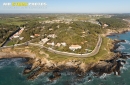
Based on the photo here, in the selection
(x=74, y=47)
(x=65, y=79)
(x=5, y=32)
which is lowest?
(x=65, y=79)

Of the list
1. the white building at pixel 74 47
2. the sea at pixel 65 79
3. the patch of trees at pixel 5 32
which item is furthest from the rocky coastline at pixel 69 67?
the patch of trees at pixel 5 32

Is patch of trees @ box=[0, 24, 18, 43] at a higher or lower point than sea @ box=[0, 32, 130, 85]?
higher

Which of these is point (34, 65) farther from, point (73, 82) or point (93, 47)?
point (93, 47)

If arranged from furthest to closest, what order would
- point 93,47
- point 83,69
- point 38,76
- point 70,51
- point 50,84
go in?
point 93,47, point 70,51, point 83,69, point 38,76, point 50,84

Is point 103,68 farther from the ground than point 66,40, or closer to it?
closer to it

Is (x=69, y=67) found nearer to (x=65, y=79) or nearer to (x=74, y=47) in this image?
(x=65, y=79)

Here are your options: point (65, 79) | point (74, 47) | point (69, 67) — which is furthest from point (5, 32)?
point (65, 79)

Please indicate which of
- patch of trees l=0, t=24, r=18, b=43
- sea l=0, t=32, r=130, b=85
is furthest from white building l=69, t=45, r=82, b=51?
patch of trees l=0, t=24, r=18, b=43

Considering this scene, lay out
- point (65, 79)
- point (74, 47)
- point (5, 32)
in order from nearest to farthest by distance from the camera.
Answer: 1. point (65, 79)
2. point (74, 47)
3. point (5, 32)

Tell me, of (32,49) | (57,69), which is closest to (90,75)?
(57,69)

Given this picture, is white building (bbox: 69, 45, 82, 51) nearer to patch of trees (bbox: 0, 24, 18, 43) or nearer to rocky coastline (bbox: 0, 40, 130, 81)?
rocky coastline (bbox: 0, 40, 130, 81)

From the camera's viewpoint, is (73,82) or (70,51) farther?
(70,51)
